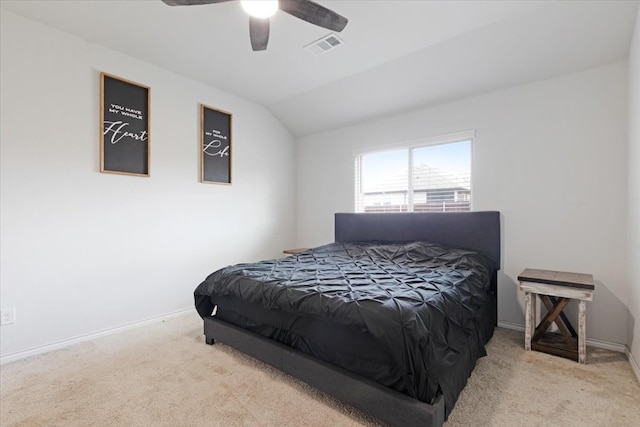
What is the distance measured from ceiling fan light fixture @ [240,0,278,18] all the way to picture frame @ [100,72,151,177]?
196 centimetres

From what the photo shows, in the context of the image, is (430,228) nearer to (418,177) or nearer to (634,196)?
(418,177)

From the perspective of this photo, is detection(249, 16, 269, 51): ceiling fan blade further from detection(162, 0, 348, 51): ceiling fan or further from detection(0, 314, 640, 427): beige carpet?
detection(0, 314, 640, 427): beige carpet

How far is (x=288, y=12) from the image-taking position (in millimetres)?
1943

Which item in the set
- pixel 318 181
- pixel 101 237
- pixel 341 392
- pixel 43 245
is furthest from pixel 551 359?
pixel 43 245

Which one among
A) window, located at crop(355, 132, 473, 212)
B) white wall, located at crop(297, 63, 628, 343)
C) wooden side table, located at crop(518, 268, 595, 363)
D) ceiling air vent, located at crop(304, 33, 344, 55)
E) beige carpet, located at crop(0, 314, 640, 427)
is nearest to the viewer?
beige carpet, located at crop(0, 314, 640, 427)

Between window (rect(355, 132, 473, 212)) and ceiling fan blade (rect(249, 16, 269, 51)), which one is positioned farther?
window (rect(355, 132, 473, 212))

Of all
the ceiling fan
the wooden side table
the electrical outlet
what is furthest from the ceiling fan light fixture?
the electrical outlet

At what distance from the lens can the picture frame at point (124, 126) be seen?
116 inches

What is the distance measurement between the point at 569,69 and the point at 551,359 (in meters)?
2.56

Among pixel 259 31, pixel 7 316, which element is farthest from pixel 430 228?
pixel 7 316

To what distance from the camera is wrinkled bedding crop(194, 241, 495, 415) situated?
151 centimetres

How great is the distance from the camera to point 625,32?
233cm

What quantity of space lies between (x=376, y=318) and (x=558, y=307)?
183 cm

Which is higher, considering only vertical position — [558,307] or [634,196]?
[634,196]
